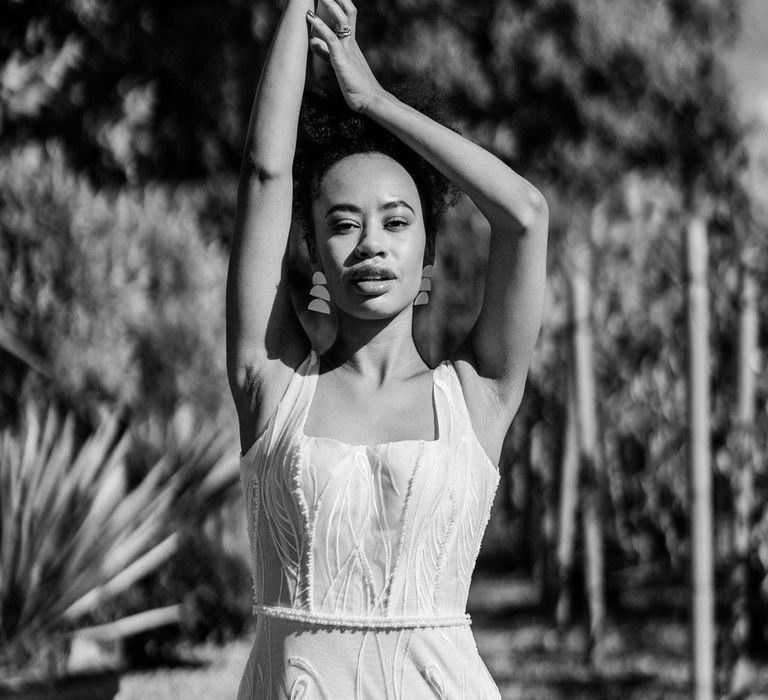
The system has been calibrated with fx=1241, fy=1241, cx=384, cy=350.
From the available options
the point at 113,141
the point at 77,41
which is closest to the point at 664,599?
the point at 113,141

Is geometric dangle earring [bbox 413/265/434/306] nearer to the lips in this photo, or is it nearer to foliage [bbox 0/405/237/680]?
the lips

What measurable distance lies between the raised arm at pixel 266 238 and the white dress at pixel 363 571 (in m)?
0.14

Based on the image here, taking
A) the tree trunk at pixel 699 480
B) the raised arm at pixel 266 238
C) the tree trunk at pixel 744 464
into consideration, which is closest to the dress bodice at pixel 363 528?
the raised arm at pixel 266 238

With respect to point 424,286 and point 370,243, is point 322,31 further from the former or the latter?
point 424,286

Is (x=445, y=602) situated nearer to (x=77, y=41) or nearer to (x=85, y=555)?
(x=85, y=555)

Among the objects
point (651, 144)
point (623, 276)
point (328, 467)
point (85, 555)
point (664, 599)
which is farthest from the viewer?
point (651, 144)

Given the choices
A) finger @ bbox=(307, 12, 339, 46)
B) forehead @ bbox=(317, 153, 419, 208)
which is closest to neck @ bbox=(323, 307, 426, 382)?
forehead @ bbox=(317, 153, 419, 208)

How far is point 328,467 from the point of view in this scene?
198 cm

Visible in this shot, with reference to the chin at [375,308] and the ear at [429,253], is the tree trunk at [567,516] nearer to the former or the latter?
the ear at [429,253]

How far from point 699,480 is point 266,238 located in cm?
308

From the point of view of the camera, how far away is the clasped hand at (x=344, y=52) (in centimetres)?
204

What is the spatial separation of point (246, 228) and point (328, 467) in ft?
1.38

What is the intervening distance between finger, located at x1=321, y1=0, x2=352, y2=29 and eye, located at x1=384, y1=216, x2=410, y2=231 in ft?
1.11

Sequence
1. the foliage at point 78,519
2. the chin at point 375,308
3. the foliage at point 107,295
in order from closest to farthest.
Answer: the chin at point 375,308
the foliage at point 78,519
the foliage at point 107,295
